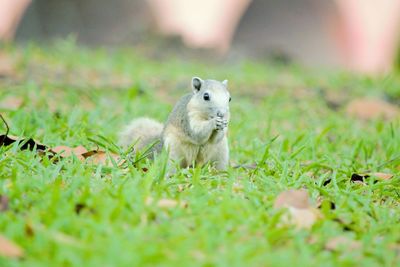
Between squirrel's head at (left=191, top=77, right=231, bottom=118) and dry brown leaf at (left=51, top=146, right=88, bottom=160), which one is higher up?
squirrel's head at (left=191, top=77, right=231, bottom=118)

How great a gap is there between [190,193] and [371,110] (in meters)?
3.67

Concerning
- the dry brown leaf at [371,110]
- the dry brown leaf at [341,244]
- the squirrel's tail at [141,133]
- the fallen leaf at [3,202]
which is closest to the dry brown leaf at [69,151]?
the squirrel's tail at [141,133]

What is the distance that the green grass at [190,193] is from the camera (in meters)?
2.62

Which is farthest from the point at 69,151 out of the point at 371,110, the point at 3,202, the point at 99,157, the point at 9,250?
the point at 371,110

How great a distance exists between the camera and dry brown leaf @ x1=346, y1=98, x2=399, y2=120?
651 cm

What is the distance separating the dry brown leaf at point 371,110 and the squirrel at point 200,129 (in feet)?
8.62

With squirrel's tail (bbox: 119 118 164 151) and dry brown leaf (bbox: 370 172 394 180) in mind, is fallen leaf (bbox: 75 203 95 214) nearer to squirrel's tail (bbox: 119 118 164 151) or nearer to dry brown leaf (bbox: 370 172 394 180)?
squirrel's tail (bbox: 119 118 164 151)

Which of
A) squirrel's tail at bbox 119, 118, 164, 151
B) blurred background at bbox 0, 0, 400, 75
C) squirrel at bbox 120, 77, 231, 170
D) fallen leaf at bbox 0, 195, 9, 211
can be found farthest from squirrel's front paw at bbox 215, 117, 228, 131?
blurred background at bbox 0, 0, 400, 75

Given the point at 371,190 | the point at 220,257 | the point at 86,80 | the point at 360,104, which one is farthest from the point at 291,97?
the point at 220,257

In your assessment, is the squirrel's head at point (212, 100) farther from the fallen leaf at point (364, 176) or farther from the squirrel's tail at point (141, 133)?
the fallen leaf at point (364, 176)

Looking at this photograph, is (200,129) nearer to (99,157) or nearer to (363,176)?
(99,157)

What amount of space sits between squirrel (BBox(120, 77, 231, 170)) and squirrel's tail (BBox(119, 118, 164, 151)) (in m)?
0.19

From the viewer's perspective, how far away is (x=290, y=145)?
192 inches

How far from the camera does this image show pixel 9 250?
2486mm
